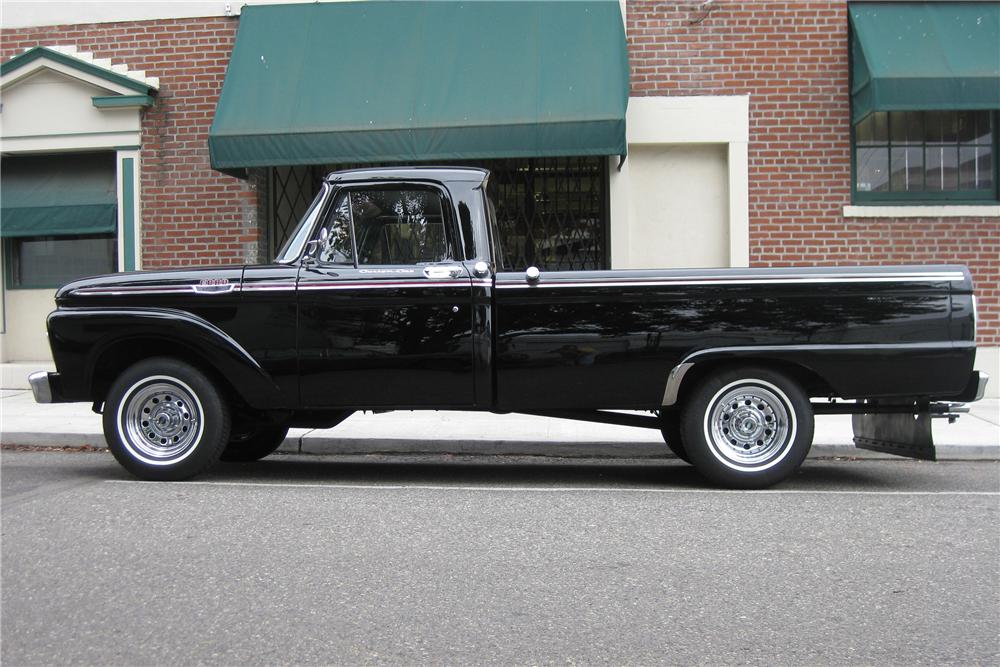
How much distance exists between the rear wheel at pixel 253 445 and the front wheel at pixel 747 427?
10.8ft

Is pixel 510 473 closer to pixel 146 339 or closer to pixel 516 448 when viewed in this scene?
pixel 516 448

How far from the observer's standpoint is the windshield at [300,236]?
6203 mm

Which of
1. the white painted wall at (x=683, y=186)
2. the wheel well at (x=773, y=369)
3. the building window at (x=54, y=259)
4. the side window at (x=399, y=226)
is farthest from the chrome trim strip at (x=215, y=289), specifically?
the building window at (x=54, y=259)

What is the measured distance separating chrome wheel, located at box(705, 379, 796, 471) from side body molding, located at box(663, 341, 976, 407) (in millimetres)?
244

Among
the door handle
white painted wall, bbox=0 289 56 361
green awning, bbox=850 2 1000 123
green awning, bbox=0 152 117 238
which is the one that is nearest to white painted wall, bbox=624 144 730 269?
green awning, bbox=850 2 1000 123

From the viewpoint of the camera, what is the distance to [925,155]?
11.4 m

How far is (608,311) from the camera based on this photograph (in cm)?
596

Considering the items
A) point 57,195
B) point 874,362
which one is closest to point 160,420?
point 874,362

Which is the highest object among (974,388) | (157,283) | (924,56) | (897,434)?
(924,56)

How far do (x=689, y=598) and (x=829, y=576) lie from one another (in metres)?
0.77

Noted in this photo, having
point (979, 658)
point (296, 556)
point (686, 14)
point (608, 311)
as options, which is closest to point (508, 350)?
point (608, 311)

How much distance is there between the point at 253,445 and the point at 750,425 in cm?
387

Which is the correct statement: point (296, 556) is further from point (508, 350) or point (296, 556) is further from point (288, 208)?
point (288, 208)

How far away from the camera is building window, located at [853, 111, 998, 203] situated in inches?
449
